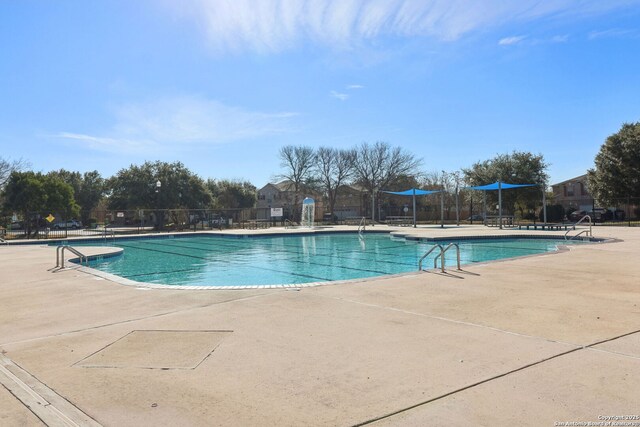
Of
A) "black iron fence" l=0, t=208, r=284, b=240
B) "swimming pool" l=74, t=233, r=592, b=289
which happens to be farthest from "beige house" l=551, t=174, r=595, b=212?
"swimming pool" l=74, t=233, r=592, b=289

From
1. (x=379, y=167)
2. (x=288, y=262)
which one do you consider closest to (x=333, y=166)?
(x=379, y=167)

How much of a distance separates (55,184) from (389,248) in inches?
995

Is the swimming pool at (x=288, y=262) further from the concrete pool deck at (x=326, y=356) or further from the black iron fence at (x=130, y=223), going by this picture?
the black iron fence at (x=130, y=223)

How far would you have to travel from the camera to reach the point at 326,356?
3.95 m

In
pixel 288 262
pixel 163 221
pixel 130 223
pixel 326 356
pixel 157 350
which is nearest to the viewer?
pixel 326 356

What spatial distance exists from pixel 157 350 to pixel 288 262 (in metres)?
9.93

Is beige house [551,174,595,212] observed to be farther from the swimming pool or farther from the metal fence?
the swimming pool

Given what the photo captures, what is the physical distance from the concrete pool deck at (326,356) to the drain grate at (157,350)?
0.07 ft

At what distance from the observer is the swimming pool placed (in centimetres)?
1102

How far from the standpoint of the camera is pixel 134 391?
3.26 metres

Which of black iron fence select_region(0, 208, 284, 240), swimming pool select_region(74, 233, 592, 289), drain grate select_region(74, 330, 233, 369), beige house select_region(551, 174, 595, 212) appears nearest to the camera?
drain grate select_region(74, 330, 233, 369)

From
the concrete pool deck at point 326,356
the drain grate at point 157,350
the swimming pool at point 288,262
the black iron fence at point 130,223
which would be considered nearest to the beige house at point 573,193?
the black iron fence at point 130,223

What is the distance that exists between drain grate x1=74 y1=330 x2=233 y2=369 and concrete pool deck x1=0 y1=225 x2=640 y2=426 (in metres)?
0.02

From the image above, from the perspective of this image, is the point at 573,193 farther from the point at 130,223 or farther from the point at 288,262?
the point at 130,223
